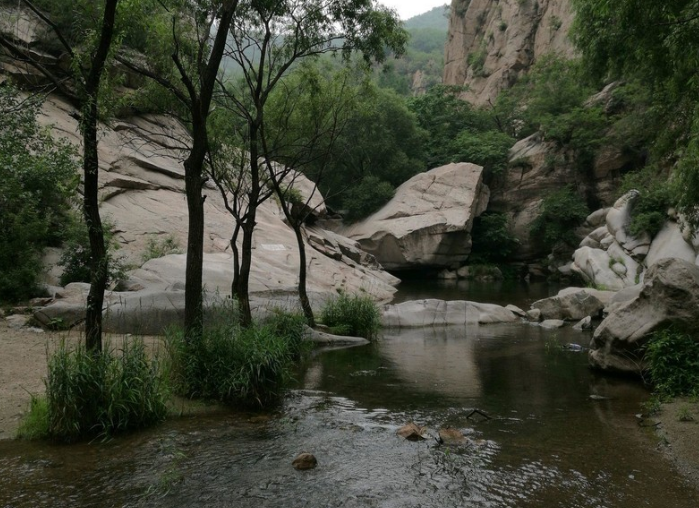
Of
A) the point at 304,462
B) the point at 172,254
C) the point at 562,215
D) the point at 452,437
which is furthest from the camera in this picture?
the point at 562,215

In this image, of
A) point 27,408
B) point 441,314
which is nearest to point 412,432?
point 27,408

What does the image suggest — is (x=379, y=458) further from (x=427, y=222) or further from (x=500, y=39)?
(x=500, y=39)

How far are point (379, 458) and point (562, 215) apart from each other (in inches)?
1273

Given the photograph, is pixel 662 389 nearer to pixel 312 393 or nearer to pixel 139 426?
pixel 312 393

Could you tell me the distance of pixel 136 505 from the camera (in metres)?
4.74

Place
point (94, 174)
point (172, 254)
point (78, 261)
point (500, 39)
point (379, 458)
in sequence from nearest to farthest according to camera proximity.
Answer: point (379, 458) → point (94, 174) → point (78, 261) → point (172, 254) → point (500, 39)

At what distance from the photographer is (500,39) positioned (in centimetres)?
5397

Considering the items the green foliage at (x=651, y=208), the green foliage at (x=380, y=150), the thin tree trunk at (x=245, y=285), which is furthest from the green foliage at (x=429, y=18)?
the thin tree trunk at (x=245, y=285)

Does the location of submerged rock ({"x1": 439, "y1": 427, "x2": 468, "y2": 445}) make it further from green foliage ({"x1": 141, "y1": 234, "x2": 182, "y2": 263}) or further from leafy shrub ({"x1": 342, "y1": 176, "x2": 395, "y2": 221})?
leafy shrub ({"x1": 342, "y1": 176, "x2": 395, "y2": 221})

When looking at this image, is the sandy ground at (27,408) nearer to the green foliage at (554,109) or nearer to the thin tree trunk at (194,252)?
the thin tree trunk at (194,252)

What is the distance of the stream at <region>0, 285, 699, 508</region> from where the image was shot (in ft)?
16.3

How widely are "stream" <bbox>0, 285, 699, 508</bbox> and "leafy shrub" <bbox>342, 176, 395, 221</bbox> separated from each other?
2837 centimetres

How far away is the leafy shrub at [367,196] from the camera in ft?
122

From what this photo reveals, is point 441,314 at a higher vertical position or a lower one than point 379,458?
→ higher
